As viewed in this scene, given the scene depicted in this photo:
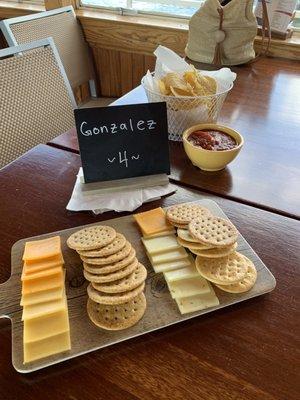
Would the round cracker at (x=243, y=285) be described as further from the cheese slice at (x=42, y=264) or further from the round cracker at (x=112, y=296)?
the cheese slice at (x=42, y=264)

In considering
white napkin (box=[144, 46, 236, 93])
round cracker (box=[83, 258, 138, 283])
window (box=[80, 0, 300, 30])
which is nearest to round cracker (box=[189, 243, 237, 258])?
round cracker (box=[83, 258, 138, 283])

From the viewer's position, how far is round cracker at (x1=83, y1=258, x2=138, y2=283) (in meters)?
0.49

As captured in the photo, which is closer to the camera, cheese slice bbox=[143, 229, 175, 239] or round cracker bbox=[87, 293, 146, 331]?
round cracker bbox=[87, 293, 146, 331]

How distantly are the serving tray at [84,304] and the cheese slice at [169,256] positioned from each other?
2 cm

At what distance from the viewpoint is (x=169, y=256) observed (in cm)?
56

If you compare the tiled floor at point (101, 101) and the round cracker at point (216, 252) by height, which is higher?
the round cracker at point (216, 252)

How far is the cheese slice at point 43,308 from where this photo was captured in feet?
1.49

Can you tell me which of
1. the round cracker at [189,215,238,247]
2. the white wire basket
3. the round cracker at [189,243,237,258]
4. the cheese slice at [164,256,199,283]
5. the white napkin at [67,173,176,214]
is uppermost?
the white wire basket

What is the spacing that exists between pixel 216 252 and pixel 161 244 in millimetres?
99

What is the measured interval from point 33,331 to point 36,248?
146mm

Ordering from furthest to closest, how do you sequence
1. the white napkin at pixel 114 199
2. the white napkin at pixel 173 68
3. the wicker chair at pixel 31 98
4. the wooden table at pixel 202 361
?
Answer: the wicker chair at pixel 31 98
the white napkin at pixel 173 68
the white napkin at pixel 114 199
the wooden table at pixel 202 361

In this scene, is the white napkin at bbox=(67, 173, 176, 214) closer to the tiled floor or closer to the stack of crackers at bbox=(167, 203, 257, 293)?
the stack of crackers at bbox=(167, 203, 257, 293)

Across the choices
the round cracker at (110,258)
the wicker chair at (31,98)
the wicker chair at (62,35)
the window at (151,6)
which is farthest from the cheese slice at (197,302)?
the window at (151,6)

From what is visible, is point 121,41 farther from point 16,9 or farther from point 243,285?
point 243,285
